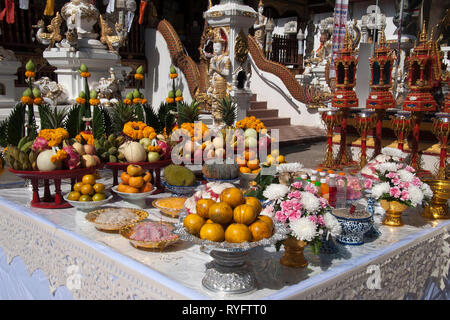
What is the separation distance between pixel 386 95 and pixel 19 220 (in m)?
3.59

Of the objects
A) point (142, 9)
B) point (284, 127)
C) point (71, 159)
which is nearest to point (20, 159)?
point (71, 159)

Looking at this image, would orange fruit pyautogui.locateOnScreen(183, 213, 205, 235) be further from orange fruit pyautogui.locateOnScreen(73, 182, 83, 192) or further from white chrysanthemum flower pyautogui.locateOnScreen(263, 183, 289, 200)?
orange fruit pyautogui.locateOnScreen(73, 182, 83, 192)

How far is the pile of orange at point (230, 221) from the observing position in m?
1.38

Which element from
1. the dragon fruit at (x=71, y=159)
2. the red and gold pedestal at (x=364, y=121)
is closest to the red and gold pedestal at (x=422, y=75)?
the red and gold pedestal at (x=364, y=121)

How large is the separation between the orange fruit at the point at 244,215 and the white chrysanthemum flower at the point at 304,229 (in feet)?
0.52

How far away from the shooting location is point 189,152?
2.59m

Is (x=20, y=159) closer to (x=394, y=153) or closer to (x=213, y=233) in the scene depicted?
(x=213, y=233)

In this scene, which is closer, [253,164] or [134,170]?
[134,170]

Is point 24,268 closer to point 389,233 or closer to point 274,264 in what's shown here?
point 274,264

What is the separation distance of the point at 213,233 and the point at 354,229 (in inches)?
30.0

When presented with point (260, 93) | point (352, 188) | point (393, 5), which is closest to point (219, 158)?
point (352, 188)

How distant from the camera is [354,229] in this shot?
182 cm

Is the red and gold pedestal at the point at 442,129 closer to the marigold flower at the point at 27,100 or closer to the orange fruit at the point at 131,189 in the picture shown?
the orange fruit at the point at 131,189
